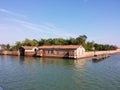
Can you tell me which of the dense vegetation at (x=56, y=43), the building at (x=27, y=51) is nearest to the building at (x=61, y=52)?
the building at (x=27, y=51)

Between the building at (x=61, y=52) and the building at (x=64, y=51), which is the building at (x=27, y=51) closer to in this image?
the building at (x=61, y=52)

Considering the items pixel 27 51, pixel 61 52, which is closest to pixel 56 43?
pixel 27 51

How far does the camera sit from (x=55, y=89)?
16.5 m

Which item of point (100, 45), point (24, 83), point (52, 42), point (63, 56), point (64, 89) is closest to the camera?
point (64, 89)

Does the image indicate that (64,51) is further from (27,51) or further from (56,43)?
(56,43)

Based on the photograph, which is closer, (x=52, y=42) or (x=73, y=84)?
(x=73, y=84)

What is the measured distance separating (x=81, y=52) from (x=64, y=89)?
35361mm

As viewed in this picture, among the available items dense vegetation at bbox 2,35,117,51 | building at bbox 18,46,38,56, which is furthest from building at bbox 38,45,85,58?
dense vegetation at bbox 2,35,117,51

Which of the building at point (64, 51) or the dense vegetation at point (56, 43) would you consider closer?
the building at point (64, 51)

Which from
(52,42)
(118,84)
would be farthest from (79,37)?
(118,84)

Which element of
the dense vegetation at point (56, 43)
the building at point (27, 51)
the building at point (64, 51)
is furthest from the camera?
the dense vegetation at point (56, 43)

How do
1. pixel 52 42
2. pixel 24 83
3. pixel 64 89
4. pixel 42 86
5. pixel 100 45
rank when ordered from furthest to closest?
1. pixel 100 45
2. pixel 52 42
3. pixel 24 83
4. pixel 42 86
5. pixel 64 89

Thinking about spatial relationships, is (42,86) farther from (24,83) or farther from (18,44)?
(18,44)

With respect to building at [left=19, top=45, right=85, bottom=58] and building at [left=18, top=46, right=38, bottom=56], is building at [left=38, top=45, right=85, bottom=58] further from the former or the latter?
building at [left=18, top=46, right=38, bottom=56]
